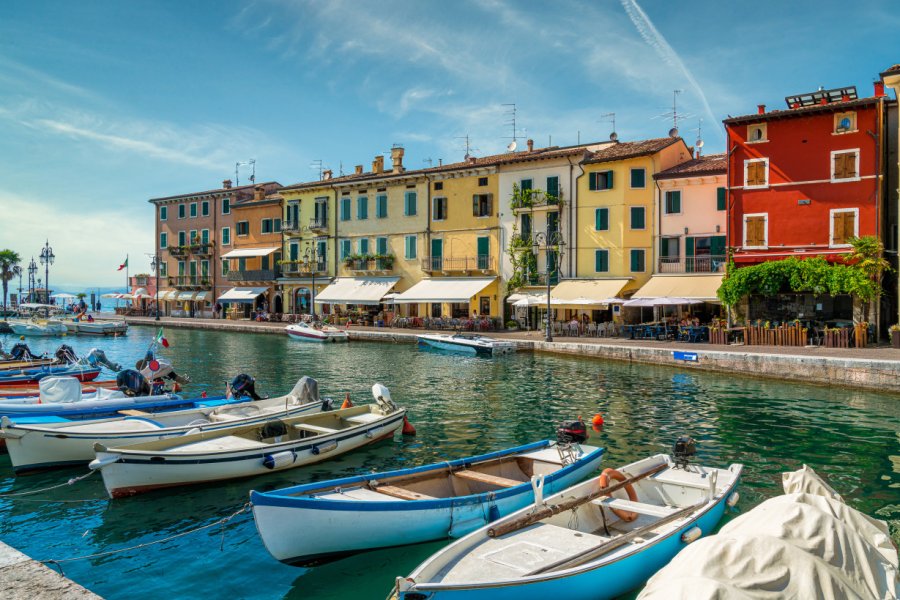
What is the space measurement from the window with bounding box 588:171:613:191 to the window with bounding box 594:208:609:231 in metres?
1.26

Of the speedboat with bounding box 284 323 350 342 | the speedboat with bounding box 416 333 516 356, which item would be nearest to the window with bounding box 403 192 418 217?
the speedboat with bounding box 284 323 350 342

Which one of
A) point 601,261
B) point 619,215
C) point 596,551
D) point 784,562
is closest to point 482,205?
point 601,261

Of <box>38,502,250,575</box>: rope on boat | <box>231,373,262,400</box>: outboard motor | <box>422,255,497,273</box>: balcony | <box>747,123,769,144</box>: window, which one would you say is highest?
<box>747,123,769,144</box>: window

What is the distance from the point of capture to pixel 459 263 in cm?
4278

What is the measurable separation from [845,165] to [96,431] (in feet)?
100

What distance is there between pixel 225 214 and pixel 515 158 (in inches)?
1156

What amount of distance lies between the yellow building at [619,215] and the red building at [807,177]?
16.9 ft

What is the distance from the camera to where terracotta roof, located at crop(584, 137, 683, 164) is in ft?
117

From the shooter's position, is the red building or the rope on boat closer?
the rope on boat

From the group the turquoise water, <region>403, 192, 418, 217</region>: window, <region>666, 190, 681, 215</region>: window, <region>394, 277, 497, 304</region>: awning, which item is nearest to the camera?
the turquoise water

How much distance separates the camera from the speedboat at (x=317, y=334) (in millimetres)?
38125

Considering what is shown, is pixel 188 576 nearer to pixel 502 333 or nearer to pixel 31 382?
pixel 31 382

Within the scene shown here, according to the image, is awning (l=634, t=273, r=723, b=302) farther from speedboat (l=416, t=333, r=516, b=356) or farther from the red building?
speedboat (l=416, t=333, r=516, b=356)

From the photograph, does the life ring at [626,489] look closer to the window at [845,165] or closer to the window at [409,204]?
the window at [845,165]
